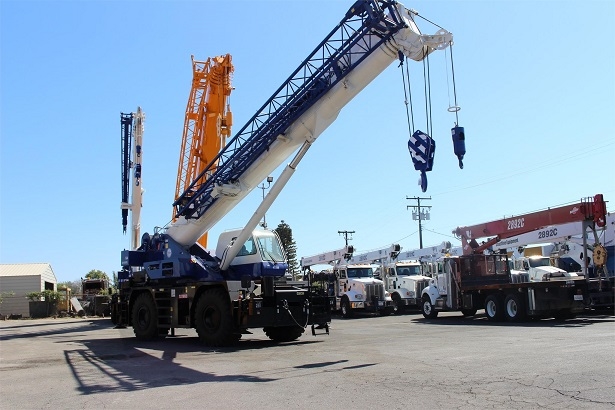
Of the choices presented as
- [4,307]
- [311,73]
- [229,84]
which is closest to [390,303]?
[229,84]

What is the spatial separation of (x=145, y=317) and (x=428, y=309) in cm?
1273

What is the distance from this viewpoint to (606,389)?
8.03 metres

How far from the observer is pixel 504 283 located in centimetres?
2467

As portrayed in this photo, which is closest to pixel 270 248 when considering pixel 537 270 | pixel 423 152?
pixel 423 152

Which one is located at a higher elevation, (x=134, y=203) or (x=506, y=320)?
(x=134, y=203)

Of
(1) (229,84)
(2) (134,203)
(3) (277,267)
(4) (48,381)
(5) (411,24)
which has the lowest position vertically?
(4) (48,381)

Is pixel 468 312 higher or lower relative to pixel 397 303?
lower

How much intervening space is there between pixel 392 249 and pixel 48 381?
26.9m

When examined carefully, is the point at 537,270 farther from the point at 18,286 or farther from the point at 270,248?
the point at 18,286

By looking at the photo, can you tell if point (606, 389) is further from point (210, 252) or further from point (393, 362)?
point (210, 252)

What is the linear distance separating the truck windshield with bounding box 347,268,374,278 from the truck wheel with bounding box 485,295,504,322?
8.77m

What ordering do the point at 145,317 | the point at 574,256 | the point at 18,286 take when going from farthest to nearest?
the point at 18,286, the point at 574,256, the point at 145,317

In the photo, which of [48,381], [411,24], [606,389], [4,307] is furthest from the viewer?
[4,307]

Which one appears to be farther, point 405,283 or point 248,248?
point 405,283
